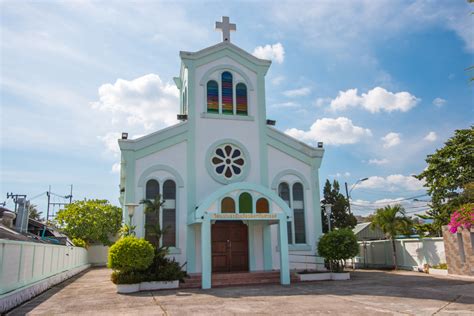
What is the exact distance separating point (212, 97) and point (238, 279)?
9.48m

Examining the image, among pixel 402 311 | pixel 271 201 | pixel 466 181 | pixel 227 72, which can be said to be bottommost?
pixel 402 311

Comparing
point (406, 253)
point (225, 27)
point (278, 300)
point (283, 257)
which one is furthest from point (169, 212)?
point (406, 253)

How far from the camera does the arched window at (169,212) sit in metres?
18.8

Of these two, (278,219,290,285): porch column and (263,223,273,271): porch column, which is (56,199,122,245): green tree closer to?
(263,223,273,271): porch column

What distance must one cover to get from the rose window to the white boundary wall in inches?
337

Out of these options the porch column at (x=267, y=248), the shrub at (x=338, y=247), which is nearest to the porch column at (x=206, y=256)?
the porch column at (x=267, y=248)

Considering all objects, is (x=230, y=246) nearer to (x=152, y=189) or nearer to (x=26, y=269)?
(x=152, y=189)

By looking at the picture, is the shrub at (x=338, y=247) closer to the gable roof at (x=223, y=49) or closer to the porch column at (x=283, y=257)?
the porch column at (x=283, y=257)

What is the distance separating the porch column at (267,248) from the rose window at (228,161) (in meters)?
3.14

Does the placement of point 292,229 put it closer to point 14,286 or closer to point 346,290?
point 346,290

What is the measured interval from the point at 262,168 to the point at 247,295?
8.27m

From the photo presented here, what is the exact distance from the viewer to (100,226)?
1436 inches

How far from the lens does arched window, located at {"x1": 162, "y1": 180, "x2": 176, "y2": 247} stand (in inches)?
739

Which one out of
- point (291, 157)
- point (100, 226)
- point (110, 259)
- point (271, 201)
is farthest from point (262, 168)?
point (100, 226)
